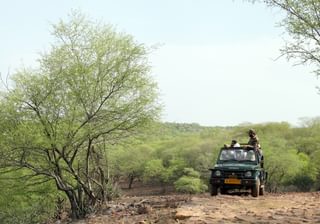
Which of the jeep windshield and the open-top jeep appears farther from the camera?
the jeep windshield

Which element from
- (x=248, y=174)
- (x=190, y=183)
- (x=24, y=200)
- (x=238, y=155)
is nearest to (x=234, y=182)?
(x=248, y=174)

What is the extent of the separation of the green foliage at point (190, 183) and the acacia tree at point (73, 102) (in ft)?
133

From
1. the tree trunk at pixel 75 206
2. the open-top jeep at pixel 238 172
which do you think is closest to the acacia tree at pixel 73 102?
the tree trunk at pixel 75 206

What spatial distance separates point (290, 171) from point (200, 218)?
45.2m

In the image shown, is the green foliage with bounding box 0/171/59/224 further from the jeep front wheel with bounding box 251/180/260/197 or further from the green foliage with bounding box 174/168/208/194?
the green foliage with bounding box 174/168/208/194

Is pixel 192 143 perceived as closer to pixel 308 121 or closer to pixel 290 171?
pixel 308 121

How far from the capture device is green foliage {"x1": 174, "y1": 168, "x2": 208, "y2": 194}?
62.8m

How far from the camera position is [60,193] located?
29031mm

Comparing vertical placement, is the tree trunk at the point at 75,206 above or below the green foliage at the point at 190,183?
above

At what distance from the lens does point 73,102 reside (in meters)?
20.4

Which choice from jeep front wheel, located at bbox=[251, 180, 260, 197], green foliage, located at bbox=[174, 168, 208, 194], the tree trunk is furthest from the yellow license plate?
green foliage, located at bbox=[174, 168, 208, 194]

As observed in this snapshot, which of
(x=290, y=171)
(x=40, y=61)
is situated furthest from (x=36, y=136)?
(x=290, y=171)

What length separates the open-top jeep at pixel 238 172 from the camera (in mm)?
17625

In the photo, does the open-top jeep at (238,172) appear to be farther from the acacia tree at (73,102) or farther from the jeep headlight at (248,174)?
the acacia tree at (73,102)
